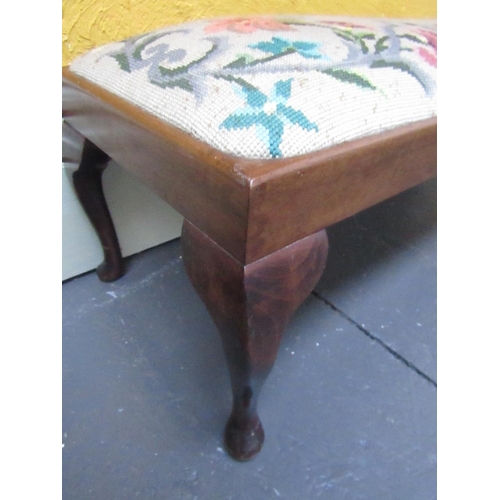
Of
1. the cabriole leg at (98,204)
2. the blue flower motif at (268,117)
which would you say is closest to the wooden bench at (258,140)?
the blue flower motif at (268,117)

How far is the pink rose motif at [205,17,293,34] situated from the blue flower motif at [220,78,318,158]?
7.5 inches

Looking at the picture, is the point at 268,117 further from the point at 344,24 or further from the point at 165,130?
the point at 344,24

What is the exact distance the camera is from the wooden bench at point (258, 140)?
0.30 metres

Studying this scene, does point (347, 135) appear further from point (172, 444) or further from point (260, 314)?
point (172, 444)

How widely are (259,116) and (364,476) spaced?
1.46 ft

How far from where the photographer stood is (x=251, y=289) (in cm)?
34

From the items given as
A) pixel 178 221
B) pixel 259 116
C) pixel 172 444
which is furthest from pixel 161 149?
pixel 178 221

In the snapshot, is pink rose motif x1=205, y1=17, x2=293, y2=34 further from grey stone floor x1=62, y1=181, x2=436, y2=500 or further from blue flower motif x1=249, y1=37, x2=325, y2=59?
grey stone floor x1=62, y1=181, x2=436, y2=500

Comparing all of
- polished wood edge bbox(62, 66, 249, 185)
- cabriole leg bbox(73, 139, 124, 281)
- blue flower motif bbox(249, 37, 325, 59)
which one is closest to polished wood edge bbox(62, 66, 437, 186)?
polished wood edge bbox(62, 66, 249, 185)

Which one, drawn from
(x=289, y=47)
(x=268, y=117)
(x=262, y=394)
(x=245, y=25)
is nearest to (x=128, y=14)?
(x=245, y=25)

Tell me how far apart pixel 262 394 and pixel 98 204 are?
15.8 inches

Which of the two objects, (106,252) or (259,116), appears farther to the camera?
(106,252)

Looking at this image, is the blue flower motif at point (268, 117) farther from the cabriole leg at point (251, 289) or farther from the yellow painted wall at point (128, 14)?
the yellow painted wall at point (128, 14)

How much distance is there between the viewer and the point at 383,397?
0.60 m
